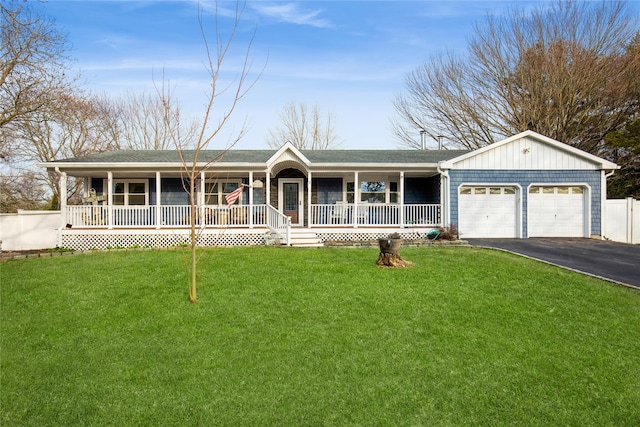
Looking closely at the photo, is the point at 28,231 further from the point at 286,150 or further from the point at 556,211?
the point at 556,211

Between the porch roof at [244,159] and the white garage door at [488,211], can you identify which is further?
the white garage door at [488,211]

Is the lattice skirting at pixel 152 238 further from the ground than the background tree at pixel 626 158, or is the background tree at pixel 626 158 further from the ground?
the background tree at pixel 626 158

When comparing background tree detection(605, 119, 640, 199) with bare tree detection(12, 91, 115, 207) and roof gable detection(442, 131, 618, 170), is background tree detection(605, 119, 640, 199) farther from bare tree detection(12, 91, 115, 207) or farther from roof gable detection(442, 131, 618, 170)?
bare tree detection(12, 91, 115, 207)

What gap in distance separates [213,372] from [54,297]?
444cm

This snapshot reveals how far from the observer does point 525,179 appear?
14742 mm

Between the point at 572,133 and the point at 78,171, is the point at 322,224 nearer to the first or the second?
the point at 78,171

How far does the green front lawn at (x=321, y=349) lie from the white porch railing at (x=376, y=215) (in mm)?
6657

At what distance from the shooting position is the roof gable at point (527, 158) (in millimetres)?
14664

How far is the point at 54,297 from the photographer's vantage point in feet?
22.7

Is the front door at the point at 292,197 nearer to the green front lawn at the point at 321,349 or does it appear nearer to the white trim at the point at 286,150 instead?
the white trim at the point at 286,150

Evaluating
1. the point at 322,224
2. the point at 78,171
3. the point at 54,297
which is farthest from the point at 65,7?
the point at 322,224

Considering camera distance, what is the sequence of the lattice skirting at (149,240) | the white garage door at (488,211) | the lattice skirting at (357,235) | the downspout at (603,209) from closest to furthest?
the lattice skirting at (149,240)
the lattice skirting at (357,235)
the downspout at (603,209)
the white garage door at (488,211)

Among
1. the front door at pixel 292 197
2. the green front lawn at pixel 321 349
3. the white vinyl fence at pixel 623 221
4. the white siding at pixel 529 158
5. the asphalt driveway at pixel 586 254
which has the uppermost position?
the white siding at pixel 529 158

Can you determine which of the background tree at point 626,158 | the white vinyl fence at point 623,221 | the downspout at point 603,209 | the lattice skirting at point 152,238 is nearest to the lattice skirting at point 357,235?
the lattice skirting at point 152,238
